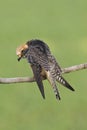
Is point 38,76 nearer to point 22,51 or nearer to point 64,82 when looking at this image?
point 64,82

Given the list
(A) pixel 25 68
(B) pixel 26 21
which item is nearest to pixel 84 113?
(A) pixel 25 68

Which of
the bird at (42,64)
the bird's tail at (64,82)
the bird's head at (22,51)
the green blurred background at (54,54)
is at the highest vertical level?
the bird's head at (22,51)

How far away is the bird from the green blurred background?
196 cm

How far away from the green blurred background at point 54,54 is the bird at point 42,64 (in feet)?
6.43

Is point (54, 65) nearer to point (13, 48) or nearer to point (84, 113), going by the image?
point (84, 113)

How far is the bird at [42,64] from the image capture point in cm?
619

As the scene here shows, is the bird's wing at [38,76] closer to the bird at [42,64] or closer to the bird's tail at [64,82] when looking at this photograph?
the bird at [42,64]

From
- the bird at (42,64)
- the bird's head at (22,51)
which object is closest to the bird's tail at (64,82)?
the bird at (42,64)

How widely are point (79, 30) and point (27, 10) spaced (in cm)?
235

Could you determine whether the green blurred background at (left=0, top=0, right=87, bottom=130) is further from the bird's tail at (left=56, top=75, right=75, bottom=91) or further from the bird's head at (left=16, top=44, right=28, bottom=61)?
the bird's tail at (left=56, top=75, right=75, bottom=91)

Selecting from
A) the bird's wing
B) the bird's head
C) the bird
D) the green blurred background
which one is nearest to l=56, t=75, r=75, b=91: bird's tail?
the bird

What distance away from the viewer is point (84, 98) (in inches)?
377

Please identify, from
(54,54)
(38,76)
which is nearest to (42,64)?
(38,76)

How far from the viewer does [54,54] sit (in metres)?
11.7
